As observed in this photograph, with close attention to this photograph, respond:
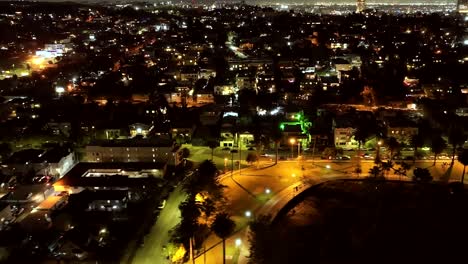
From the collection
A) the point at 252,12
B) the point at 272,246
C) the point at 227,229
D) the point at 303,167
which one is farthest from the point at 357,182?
the point at 252,12

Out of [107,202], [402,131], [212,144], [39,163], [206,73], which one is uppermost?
[206,73]

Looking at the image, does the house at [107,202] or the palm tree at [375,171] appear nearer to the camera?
the house at [107,202]

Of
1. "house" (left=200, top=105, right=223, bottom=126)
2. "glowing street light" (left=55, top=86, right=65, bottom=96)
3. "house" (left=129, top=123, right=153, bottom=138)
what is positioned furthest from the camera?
"glowing street light" (left=55, top=86, right=65, bottom=96)

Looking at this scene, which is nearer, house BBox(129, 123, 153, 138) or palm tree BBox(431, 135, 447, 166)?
palm tree BBox(431, 135, 447, 166)

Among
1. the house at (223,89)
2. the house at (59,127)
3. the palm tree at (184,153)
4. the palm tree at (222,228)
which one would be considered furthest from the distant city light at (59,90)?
the palm tree at (222,228)

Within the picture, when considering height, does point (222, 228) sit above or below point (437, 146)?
below

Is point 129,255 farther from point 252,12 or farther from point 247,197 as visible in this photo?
point 252,12

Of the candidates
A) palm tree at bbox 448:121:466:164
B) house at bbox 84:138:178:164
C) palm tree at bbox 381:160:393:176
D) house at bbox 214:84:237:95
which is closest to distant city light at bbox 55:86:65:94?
house at bbox 214:84:237:95

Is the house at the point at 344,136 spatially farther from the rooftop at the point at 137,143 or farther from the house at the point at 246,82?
the house at the point at 246,82

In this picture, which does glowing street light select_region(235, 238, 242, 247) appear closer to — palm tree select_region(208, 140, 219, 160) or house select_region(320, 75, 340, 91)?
palm tree select_region(208, 140, 219, 160)

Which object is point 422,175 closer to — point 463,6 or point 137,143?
point 137,143

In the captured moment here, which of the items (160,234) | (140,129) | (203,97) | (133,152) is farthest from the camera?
(203,97)

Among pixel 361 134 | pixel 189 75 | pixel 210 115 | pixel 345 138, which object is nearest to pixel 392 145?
pixel 361 134

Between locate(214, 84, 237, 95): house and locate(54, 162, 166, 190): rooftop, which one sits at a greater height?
locate(214, 84, 237, 95): house
